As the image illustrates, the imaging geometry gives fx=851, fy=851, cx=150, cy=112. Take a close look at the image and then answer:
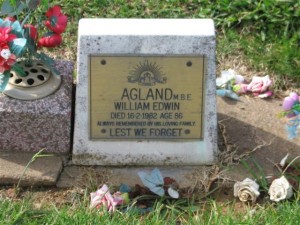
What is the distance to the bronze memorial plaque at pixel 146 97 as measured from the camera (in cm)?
391

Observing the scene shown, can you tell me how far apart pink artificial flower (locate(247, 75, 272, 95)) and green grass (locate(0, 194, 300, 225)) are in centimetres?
99

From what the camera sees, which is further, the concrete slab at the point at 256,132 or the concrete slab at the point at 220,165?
the concrete slab at the point at 256,132

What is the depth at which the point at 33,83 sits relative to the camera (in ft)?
13.2

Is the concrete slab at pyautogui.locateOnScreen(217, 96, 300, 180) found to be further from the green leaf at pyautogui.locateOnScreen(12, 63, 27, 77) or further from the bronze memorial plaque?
the green leaf at pyautogui.locateOnScreen(12, 63, 27, 77)

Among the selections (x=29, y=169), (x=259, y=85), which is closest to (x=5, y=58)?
(x=29, y=169)

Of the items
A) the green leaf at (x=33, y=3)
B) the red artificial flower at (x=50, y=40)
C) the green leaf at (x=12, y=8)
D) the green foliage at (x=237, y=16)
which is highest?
the green leaf at (x=33, y=3)

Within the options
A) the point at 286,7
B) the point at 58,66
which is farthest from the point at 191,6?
the point at 58,66

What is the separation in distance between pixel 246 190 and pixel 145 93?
2.12 feet

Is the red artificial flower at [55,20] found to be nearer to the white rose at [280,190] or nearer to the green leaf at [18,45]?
the green leaf at [18,45]

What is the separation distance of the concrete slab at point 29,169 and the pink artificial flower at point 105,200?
0.79ft

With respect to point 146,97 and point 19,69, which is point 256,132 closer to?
point 146,97

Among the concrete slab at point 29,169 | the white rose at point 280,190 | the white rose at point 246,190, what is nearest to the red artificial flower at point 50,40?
the concrete slab at point 29,169

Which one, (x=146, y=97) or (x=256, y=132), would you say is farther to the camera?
(x=256, y=132)

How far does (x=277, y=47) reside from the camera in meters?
5.12
